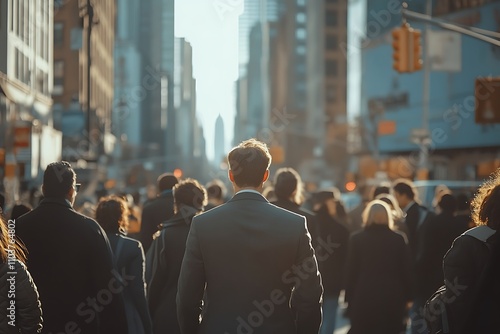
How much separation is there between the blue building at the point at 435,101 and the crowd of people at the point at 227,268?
35.1 m

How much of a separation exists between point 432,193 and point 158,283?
56.7 feet

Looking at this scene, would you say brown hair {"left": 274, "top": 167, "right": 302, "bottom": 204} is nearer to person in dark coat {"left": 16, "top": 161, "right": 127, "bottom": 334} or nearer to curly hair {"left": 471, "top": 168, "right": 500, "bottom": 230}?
person in dark coat {"left": 16, "top": 161, "right": 127, "bottom": 334}

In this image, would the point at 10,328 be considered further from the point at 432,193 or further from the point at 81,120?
the point at 81,120

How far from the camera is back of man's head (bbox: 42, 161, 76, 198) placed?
22.0 feet

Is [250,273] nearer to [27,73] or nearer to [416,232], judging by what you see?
[416,232]

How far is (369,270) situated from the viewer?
9.54 metres

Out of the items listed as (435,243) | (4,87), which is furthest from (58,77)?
(435,243)

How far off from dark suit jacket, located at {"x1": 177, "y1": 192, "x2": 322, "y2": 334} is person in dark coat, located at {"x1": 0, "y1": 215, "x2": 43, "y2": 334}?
85 centimetres

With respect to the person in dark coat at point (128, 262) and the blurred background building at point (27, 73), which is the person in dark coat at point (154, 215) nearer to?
the person in dark coat at point (128, 262)

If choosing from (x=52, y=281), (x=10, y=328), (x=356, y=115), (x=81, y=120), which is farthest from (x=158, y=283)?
(x=356, y=115)

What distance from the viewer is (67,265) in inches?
Answer: 258

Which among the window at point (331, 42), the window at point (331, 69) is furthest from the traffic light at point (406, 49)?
the window at point (331, 42)

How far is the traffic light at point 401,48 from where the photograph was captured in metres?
19.8

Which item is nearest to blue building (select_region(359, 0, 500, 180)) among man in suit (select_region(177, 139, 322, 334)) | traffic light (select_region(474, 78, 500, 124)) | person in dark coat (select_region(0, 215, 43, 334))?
traffic light (select_region(474, 78, 500, 124))
